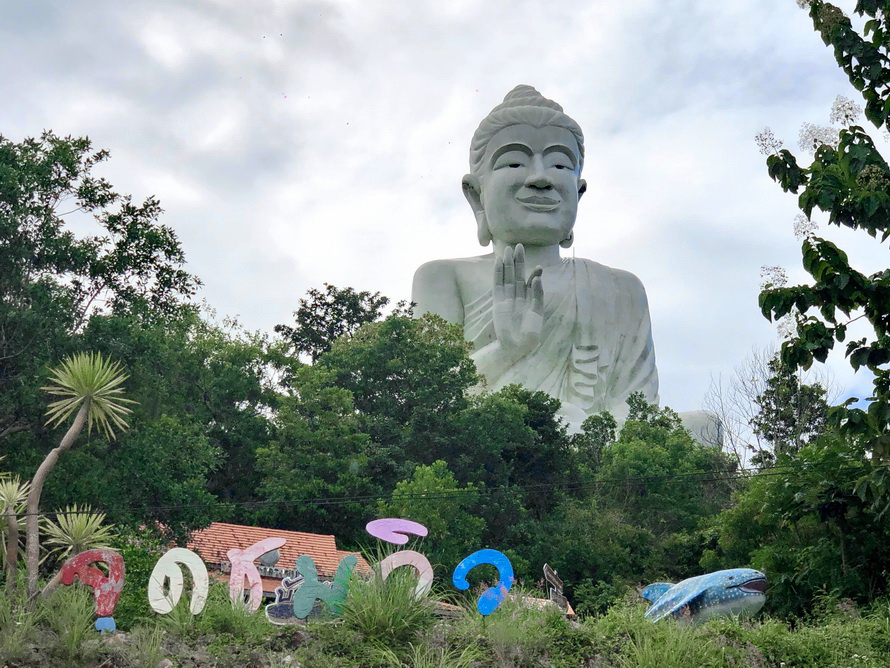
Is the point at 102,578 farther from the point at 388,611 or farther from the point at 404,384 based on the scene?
the point at 404,384

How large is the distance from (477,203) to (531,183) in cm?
197

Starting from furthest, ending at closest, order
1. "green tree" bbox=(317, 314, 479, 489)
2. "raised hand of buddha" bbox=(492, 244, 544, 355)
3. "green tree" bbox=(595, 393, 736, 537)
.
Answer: "raised hand of buddha" bbox=(492, 244, 544, 355) < "green tree" bbox=(595, 393, 736, 537) < "green tree" bbox=(317, 314, 479, 489)

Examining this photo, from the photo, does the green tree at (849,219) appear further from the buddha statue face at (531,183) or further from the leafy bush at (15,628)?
the buddha statue face at (531,183)

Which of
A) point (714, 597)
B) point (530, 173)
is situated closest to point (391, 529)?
point (714, 597)

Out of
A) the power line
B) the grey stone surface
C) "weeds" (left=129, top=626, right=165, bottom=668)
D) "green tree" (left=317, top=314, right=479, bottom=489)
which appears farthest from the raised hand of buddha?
"weeds" (left=129, top=626, right=165, bottom=668)

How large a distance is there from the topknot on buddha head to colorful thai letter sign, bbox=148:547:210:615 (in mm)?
19118

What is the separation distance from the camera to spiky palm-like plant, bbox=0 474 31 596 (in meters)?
11.8

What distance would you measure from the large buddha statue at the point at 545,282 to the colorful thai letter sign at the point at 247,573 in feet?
53.1

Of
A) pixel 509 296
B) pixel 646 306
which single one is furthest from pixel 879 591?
pixel 646 306

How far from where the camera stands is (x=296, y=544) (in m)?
19.0

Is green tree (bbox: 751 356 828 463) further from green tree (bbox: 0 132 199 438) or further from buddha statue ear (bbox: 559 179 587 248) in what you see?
green tree (bbox: 0 132 199 438)

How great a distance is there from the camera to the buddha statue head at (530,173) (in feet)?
93.8

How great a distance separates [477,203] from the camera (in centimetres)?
3008

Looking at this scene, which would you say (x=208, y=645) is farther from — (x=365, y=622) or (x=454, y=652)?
(x=454, y=652)
